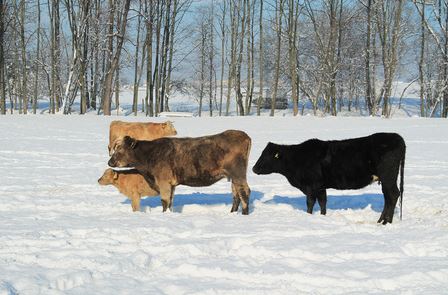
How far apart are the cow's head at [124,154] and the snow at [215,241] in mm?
753

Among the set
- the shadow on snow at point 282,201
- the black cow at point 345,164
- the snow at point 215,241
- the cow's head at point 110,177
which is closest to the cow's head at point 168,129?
the snow at point 215,241

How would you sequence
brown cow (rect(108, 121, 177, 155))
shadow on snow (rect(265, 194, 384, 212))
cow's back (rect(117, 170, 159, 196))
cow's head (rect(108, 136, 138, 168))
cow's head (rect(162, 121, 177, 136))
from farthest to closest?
1. cow's head (rect(162, 121, 177, 136))
2. brown cow (rect(108, 121, 177, 155))
3. shadow on snow (rect(265, 194, 384, 212))
4. cow's back (rect(117, 170, 159, 196))
5. cow's head (rect(108, 136, 138, 168))

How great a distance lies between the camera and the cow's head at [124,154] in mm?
8805

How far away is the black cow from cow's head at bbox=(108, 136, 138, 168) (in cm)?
227

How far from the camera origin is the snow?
4.81m

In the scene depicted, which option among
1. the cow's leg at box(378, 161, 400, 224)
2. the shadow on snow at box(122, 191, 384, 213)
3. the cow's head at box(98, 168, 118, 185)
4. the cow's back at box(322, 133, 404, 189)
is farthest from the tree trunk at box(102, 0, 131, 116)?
the cow's leg at box(378, 161, 400, 224)

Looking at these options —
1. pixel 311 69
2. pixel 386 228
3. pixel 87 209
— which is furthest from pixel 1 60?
pixel 386 228

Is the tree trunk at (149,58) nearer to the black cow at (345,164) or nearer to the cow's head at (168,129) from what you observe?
the cow's head at (168,129)

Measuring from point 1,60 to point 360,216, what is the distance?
31948mm

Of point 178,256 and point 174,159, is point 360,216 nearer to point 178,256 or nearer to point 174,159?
point 174,159

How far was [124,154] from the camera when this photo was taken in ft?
29.0

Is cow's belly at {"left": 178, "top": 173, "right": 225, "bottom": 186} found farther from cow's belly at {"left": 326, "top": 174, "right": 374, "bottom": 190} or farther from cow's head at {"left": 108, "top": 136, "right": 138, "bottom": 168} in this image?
cow's belly at {"left": 326, "top": 174, "right": 374, "bottom": 190}

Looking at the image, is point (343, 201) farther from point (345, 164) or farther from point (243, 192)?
point (243, 192)

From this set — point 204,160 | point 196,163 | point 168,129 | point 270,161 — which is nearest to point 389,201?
point 270,161
